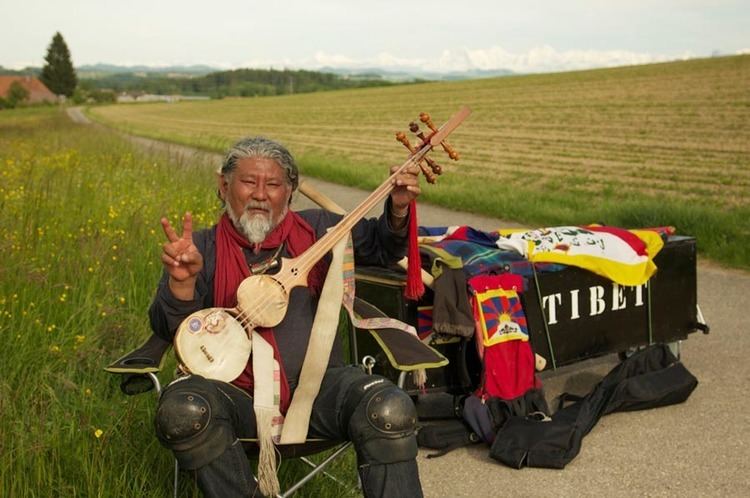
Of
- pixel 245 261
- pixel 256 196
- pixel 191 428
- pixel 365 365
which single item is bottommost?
pixel 365 365

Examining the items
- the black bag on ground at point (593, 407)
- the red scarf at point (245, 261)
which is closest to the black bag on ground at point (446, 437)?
the black bag on ground at point (593, 407)

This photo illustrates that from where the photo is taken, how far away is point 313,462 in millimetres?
3953

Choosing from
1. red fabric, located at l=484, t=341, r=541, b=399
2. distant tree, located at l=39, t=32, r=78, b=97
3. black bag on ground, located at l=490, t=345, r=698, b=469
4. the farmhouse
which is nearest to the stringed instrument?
red fabric, located at l=484, t=341, r=541, b=399

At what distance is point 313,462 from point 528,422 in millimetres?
1080

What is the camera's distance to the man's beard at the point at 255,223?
11.3 feet

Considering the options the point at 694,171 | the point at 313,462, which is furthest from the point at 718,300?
the point at 694,171

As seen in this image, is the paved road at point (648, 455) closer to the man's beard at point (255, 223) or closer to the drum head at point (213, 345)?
the drum head at point (213, 345)

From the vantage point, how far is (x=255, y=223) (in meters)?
3.44

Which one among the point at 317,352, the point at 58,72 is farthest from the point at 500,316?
the point at 58,72

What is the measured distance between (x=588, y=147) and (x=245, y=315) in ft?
65.8

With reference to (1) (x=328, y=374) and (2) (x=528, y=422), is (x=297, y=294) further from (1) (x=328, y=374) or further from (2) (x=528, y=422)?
(2) (x=528, y=422)

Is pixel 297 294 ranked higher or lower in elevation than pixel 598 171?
higher

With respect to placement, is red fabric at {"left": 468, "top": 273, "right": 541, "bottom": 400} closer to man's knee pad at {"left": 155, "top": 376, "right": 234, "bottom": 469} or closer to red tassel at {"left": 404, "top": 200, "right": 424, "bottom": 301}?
red tassel at {"left": 404, "top": 200, "right": 424, "bottom": 301}

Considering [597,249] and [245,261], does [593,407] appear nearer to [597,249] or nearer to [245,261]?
[597,249]
